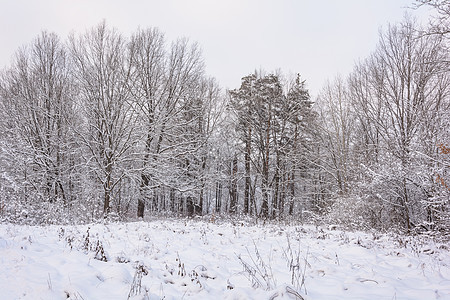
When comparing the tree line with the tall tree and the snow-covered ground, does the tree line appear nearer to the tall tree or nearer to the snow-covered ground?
the tall tree

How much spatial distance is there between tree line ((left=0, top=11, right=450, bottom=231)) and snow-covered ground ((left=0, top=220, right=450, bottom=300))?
11.1ft

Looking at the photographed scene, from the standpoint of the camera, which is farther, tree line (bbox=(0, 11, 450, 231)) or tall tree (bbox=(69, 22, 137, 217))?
tall tree (bbox=(69, 22, 137, 217))

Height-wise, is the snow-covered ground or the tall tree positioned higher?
the tall tree

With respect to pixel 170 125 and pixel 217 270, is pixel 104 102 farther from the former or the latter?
pixel 217 270

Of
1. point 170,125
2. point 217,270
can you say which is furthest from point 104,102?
point 217,270

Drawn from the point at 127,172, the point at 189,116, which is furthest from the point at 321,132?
the point at 127,172

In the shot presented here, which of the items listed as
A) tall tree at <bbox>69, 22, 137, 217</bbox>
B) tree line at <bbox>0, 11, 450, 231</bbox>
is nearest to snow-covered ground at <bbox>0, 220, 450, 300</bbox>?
tree line at <bbox>0, 11, 450, 231</bbox>

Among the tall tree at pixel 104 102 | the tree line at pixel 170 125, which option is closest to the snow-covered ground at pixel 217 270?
the tree line at pixel 170 125

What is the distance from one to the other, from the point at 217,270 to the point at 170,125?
12.2 m

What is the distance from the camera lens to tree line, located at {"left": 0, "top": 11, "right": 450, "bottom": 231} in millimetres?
11000

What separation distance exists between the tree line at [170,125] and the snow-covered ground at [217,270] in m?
3.39

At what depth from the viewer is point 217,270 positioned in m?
4.68

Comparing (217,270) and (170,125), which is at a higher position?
(170,125)

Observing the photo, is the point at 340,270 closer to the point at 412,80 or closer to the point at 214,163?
the point at 412,80
